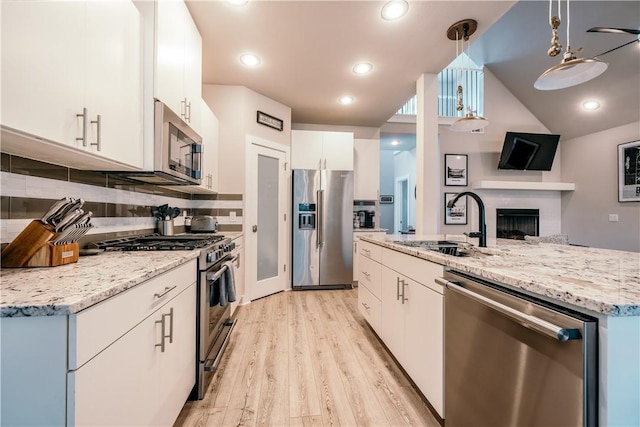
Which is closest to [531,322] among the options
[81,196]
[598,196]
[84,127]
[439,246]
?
[439,246]

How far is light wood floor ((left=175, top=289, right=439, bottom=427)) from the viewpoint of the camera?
4.77ft

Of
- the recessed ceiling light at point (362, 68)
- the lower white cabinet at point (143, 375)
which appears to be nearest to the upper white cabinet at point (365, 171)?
the recessed ceiling light at point (362, 68)

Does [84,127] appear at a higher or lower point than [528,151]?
lower

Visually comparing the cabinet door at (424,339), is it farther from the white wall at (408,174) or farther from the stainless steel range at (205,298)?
the white wall at (408,174)

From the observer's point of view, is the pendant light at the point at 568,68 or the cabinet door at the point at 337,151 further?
the cabinet door at the point at 337,151

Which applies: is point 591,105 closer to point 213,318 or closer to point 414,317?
point 414,317

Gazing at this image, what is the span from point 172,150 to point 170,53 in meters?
0.61

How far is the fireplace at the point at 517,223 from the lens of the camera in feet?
17.1

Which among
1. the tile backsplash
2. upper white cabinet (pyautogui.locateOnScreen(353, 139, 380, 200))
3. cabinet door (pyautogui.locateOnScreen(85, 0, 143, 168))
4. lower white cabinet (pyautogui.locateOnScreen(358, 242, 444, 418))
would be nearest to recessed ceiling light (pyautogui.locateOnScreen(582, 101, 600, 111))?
upper white cabinet (pyautogui.locateOnScreen(353, 139, 380, 200))

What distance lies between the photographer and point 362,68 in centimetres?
290

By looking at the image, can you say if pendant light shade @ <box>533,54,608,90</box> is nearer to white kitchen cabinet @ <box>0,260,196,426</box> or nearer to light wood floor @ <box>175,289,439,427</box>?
light wood floor @ <box>175,289,439,427</box>

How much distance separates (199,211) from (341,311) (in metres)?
2.04

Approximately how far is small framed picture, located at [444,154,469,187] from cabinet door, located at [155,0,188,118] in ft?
15.3

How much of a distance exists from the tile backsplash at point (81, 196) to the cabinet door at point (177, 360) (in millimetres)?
671
